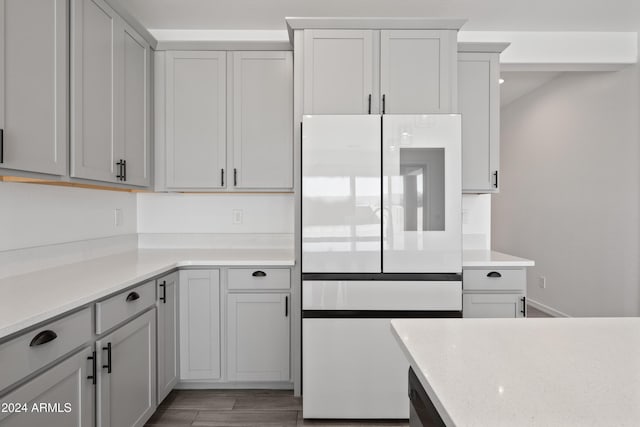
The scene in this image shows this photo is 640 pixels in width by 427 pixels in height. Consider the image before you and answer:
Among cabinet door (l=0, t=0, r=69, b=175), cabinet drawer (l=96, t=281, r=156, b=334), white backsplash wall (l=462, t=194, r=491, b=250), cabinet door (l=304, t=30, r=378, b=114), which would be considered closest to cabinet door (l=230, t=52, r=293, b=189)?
cabinet door (l=304, t=30, r=378, b=114)

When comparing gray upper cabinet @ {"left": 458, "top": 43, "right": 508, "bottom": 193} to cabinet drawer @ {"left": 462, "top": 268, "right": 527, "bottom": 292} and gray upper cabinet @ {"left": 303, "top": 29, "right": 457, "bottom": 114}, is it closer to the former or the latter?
gray upper cabinet @ {"left": 303, "top": 29, "right": 457, "bottom": 114}

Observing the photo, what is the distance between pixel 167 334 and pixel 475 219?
8.04 feet

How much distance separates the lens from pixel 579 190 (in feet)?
12.7

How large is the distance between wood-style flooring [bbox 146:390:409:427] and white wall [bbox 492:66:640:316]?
2734mm

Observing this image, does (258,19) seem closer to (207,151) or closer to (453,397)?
(207,151)

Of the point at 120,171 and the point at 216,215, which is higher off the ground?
the point at 120,171

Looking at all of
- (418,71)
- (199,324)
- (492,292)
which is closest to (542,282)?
(492,292)

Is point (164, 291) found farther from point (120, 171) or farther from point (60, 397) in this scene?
point (60, 397)

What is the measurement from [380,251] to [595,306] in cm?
292

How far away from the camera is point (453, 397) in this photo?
63 cm

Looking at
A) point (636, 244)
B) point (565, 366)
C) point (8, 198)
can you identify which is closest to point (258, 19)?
point (8, 198)

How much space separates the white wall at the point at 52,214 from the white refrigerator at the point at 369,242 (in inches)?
56.0

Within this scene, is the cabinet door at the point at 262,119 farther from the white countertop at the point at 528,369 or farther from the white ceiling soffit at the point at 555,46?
the white countertop at the point at 528,369

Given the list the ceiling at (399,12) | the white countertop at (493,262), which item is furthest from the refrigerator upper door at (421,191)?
the ceiling at (399,12)
